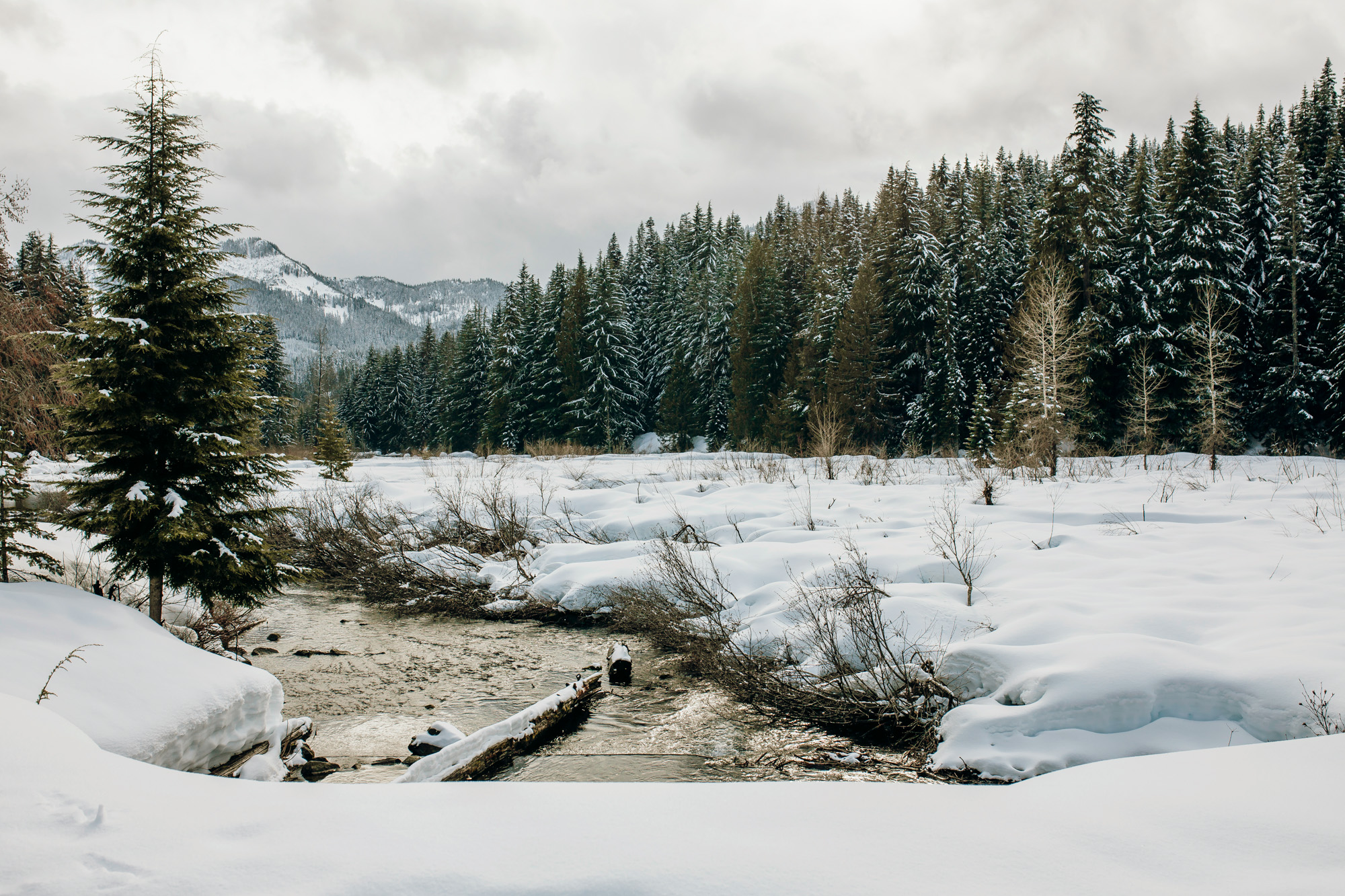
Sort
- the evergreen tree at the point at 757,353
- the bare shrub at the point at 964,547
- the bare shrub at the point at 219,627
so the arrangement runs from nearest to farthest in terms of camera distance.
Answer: the bare shrub at the point at 964,547 < the bare shrub at the point at 219,627 < the evergreen tree at the point at 757,353

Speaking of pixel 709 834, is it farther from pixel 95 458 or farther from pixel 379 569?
pixel 379 569

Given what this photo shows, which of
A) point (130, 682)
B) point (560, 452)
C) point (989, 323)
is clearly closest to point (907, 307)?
point (989, 323)

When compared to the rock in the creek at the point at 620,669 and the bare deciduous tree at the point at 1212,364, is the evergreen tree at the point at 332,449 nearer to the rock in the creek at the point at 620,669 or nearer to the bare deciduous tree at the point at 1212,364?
the rock in the creek at the point at 620,669

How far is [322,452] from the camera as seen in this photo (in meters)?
A: 25.5

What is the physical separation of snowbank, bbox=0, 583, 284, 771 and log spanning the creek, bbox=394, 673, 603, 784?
161 centimetres

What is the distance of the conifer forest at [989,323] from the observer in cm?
2720

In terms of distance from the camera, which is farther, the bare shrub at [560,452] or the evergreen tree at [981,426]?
the bare shrub at [560,452]

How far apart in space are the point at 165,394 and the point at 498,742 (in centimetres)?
578

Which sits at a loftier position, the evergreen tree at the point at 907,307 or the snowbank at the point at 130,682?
the evergreen tree at the point at 907,307

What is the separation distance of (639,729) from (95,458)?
7.12 m

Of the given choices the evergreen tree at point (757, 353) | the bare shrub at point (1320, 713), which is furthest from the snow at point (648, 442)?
the bare shrub at point (1320, 713)

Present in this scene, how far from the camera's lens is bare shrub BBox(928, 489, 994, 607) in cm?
794

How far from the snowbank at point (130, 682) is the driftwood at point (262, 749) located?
73 millimetres

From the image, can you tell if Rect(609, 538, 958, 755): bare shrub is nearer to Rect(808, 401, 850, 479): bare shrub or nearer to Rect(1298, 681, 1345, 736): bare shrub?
Rect(1298, 681, 1345, 736): bare shrub
